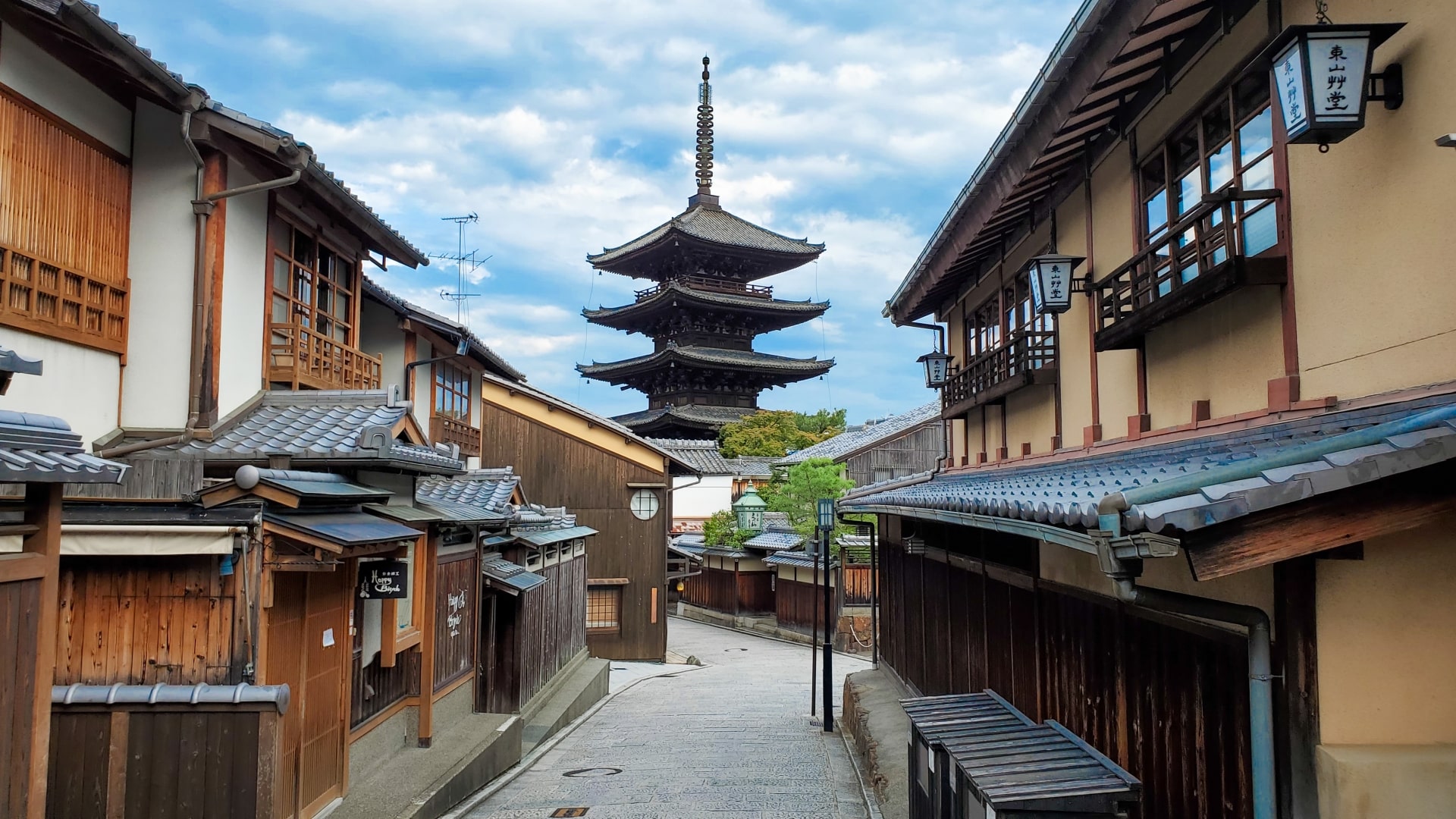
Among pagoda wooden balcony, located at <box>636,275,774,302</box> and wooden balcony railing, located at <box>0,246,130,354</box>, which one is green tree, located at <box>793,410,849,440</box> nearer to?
pagoda wooden balcony, located at <box>636,275,774,302</box>

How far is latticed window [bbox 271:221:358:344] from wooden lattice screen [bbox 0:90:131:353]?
1793mm

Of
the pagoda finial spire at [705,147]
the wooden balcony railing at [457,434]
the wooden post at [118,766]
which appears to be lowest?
the wooden post at [118,766]

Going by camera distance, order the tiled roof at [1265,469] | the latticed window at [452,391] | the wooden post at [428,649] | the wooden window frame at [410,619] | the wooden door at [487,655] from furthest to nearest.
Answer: the latticed window at [452,391] < the wooden door at [487,655] < the wooden post at [428,649] < the wooden window frame at [410,619] < the tiled roof at [1265,469]

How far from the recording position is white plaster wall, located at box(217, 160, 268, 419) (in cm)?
991

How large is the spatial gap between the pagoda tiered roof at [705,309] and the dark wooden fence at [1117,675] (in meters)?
35.5

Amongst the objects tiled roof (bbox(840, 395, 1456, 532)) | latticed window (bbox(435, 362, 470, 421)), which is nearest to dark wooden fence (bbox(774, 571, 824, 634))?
latticed window (bbox(435, 362, 470, 421))

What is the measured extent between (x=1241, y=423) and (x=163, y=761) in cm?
817

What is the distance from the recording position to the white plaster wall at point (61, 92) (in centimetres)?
787

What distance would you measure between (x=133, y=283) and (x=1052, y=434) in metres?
9.68

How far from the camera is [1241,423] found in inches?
238

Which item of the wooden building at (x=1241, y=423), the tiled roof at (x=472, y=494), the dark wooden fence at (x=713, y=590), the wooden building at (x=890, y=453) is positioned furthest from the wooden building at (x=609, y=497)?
the wooden building at (x=1241, y=423)

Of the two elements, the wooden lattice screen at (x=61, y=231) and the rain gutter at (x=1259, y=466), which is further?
the wooden lattice screen at (x=61, y=231)

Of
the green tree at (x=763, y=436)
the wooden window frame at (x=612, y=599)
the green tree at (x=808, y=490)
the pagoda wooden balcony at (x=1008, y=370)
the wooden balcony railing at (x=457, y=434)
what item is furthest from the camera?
the green tree at (x=763, y=436)

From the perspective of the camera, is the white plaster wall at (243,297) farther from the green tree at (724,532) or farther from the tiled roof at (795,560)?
the green tree at (724,532)
